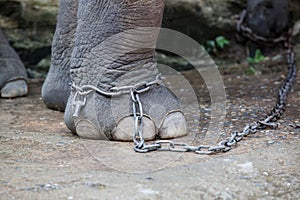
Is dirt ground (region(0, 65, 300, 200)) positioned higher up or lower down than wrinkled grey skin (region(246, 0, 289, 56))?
lower down

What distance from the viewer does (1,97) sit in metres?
2.50

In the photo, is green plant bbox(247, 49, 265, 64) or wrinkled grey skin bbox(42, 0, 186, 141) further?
green plant bbox(247, 49, 265, 64)

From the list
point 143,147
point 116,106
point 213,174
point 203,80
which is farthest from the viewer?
point 203,80

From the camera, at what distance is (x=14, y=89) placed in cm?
249

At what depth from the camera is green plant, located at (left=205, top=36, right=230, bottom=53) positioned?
11.0ft

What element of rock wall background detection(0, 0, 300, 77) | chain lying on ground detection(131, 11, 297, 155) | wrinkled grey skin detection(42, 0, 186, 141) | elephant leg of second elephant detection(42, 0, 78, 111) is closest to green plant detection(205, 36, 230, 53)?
rock wall background detection(0, 0, 300, 77)

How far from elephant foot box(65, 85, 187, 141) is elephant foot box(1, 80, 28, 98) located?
0.74m

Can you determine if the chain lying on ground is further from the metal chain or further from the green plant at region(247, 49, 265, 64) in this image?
the green plant at region(247, 49, 265, 64)

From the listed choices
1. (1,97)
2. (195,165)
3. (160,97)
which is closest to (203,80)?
(1,97)

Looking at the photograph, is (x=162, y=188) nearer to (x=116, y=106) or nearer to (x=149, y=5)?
(x=116, y=106)

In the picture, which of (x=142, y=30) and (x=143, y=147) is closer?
(x=143, y=147)

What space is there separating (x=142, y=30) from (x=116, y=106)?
21cm

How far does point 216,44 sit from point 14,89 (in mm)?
1249

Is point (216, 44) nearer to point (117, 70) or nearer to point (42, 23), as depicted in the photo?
point (42, 23)
